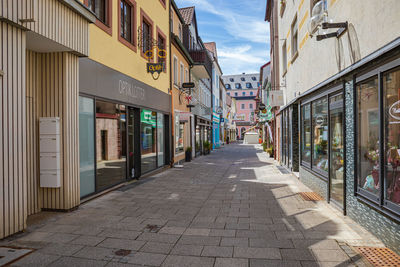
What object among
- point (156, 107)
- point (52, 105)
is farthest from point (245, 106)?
point (52, 105)

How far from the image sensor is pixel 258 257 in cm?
380

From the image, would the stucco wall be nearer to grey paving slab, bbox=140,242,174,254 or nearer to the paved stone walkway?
the paved stone walkway

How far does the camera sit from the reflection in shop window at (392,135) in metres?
3.84

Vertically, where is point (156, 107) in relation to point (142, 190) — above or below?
above

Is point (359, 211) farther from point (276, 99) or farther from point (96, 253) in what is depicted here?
point (276, 99)

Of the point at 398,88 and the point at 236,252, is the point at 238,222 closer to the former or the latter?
the point at 236,252

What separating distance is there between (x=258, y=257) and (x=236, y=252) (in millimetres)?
305

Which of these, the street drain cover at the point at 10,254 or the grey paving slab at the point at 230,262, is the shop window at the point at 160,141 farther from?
the grey paving slab at the point at 230,262

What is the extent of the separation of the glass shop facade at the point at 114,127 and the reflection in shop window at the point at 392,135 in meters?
5.56

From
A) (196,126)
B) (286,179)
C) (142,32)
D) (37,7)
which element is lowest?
(286,179)

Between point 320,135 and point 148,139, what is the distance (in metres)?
6.06

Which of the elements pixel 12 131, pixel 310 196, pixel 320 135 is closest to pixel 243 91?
pixel 320 135

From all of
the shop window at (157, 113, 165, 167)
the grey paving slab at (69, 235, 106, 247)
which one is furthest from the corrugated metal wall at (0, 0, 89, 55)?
the shop window at (157, 113, 165, 167)

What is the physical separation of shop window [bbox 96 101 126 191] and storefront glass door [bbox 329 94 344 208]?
5.33 metres
